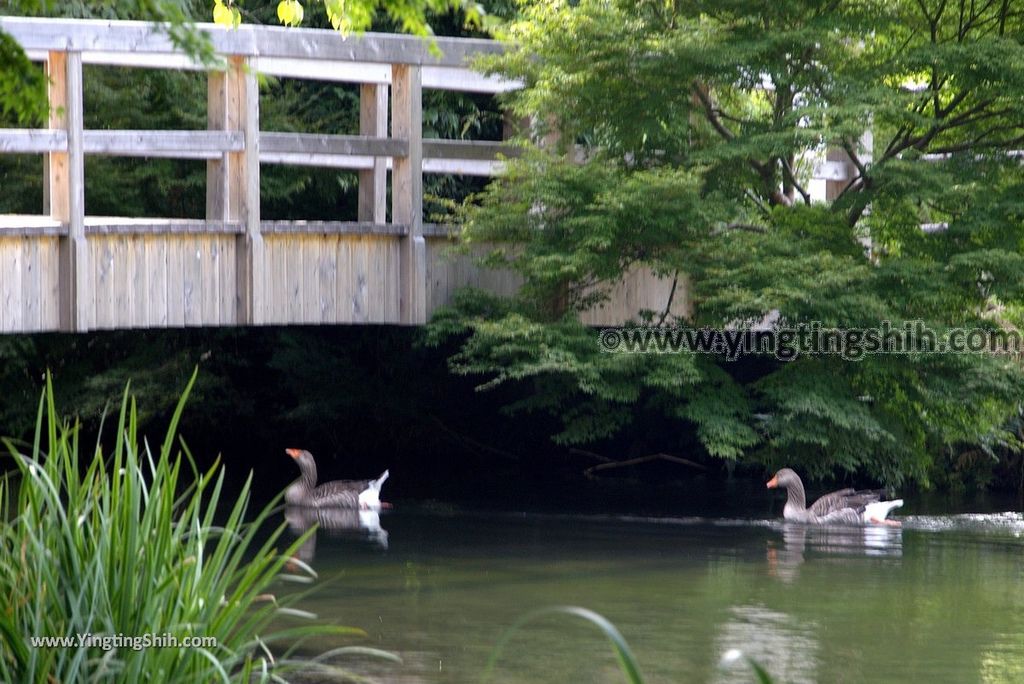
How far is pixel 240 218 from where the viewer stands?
12.9 meters

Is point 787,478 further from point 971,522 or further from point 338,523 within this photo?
point 338,523

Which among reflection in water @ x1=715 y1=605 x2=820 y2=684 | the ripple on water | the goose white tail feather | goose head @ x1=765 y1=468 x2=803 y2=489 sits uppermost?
goose head @ x1=765 y1=468 x2=803 y2=489

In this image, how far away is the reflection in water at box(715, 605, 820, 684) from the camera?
7.72 meters

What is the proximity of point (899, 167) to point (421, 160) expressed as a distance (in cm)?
465

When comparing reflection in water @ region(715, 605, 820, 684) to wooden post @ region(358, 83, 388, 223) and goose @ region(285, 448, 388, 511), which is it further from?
wooden post @ region(358, 83, 388, 223)

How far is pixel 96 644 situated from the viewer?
457 cm

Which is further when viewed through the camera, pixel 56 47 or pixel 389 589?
pixel 56 47

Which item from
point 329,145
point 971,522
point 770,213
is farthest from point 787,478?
point 329,145

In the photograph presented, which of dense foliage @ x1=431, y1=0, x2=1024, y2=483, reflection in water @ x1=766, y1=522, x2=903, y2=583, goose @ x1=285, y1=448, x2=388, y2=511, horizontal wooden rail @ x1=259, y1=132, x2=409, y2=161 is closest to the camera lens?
reflection in water @ x1=766, y1=522, x2=903, y2=583

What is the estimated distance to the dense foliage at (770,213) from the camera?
525 inches

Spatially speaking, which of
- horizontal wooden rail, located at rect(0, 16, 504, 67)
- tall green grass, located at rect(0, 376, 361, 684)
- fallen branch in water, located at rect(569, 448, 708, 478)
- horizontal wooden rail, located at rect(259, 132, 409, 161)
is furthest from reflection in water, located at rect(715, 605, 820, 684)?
fallen branch in water, located at rect(569, 448, 708, 478)

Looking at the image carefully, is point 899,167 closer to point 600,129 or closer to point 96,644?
point 600,129

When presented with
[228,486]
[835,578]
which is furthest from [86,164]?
[835,578]

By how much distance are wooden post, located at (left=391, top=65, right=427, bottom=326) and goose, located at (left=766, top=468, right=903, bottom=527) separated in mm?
3968
